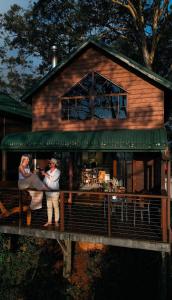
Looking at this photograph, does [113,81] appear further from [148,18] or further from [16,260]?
[148,18]

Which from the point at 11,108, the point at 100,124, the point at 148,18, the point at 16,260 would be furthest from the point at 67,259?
the point at 148,18

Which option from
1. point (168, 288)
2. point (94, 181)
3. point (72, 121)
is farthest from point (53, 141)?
point (168, 288)

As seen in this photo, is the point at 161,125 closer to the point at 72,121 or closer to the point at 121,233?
the point at 72,121

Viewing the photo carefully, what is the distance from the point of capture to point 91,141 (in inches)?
516

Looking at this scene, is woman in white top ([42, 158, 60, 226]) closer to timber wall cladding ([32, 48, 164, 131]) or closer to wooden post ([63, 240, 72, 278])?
wooden post ([63, 240, 72, 278])

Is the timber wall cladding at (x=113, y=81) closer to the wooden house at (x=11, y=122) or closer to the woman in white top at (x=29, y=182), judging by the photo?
the wooden house at (x=11, y=122)

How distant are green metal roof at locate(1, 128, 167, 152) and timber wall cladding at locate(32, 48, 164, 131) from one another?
0.51 metres

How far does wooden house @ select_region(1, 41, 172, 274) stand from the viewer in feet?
42.2

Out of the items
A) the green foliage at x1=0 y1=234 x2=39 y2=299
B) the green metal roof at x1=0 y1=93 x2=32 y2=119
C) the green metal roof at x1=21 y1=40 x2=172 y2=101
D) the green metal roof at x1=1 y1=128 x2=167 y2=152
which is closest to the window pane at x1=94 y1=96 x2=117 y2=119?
the green metal roof at x1=1 y1=128 x2=167 y2=152

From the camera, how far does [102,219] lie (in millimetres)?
A: 11523

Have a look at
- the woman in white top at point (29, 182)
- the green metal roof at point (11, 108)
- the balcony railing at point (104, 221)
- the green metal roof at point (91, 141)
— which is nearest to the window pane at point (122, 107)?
the green metal roof at point (91, 141)

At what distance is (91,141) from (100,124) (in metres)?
1.48

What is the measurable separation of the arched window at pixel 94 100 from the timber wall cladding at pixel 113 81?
0.63 feet

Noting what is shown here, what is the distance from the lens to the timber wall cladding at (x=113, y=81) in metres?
13.6
